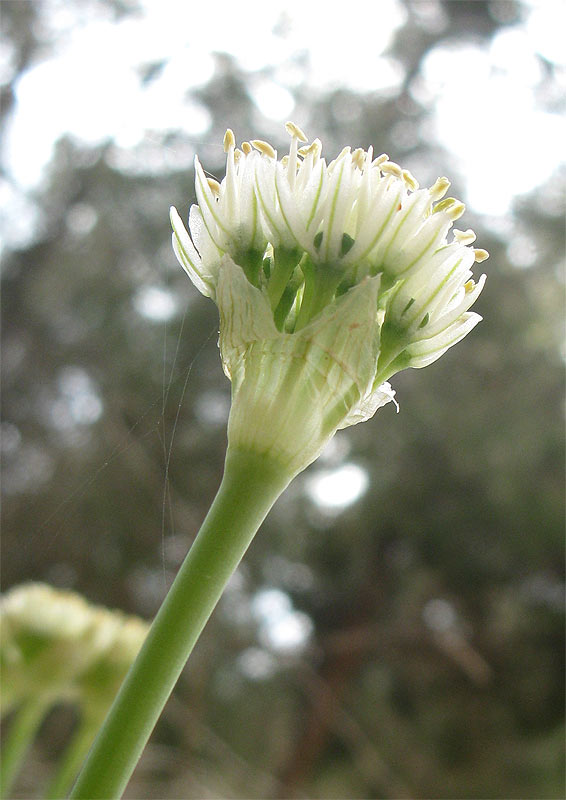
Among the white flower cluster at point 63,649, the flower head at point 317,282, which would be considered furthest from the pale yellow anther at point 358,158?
the white flower cluster at point 63,649

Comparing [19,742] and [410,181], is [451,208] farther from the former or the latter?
[19,742]

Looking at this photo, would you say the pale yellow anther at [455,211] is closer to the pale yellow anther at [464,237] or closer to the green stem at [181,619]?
the pale yellow anther at [464,237]

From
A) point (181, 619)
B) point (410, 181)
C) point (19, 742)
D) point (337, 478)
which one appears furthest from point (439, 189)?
point (337, 478)

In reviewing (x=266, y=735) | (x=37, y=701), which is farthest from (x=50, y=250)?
(x=37, y=701)

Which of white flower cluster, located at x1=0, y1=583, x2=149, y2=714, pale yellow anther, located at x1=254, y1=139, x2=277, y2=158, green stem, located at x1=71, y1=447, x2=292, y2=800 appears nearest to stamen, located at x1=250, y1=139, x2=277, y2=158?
pale yellow anther, located at x1=254, y1=139, x2=277, y2=158

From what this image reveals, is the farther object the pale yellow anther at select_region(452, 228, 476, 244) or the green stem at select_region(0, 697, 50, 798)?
the green stem at select_region(0, 697, 50, 798)

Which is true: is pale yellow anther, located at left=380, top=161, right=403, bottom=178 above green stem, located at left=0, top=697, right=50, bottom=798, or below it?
above

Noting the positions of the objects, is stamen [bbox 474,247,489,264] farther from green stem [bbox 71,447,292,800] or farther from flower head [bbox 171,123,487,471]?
green stem [bbox 71,447,292,800]

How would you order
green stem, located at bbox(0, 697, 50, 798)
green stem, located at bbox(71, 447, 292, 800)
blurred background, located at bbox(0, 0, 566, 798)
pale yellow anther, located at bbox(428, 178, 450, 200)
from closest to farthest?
1. green stem, located at bbox(71, 447, 292, 800)
2. pale yellow anther, located at bbox(428, 178, 450, 200)
3. green stem, located at bbox(0, 697, 50, 798)
4. blurred background, located at bbox(0, 0, 566, 798)
